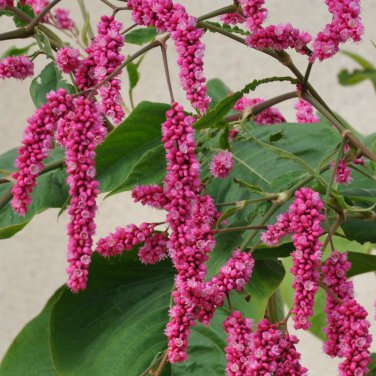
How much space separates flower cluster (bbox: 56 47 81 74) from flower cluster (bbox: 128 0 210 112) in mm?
47

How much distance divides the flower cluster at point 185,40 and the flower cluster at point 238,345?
115 mm

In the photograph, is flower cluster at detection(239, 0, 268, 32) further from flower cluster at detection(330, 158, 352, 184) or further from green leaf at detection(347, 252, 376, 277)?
green leaf at detection(347, 252, 376, 277)

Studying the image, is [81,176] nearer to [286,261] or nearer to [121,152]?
[121,152]

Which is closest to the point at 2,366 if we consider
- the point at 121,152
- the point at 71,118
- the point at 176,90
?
the point at 121,152

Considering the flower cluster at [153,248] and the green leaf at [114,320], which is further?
the green leaf at [114,320]

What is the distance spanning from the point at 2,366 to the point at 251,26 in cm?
42

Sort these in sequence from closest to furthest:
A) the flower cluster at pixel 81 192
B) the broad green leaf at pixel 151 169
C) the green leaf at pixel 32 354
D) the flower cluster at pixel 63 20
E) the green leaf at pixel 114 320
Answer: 1. the flower cluster at pixel 81 192
2. the broad green leaf at pixel 151 169
3. the green leaf at pixel 114 320
4. the green leaf at pixel 32 354
5. the flower cluster at pixel 63 20

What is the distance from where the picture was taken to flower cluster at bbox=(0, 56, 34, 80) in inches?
23.3

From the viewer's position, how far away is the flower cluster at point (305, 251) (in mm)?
471

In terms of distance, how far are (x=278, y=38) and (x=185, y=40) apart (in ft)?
0.19

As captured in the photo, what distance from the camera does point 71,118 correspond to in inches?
18.2

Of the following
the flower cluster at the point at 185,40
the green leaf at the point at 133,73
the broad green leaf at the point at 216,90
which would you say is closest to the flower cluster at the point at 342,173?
the flower cluster at the point at 185,40

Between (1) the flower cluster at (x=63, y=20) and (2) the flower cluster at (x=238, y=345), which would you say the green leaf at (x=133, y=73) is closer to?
(1) the flower cluster at (x=63, y=20)

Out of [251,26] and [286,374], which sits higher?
[251,26]
